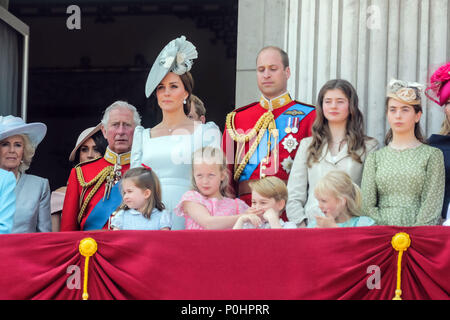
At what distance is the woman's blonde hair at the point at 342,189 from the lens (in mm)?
5539

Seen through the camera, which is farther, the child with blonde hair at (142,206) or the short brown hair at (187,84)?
the short brown hair at (187,84)

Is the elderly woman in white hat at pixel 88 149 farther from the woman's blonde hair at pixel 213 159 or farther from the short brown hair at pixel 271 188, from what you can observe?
the short brown hair at pixel 271 188

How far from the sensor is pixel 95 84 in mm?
11367

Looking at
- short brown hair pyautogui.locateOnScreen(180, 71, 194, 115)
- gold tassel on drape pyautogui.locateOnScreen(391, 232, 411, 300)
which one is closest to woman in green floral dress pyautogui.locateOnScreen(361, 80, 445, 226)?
gold tassel on drape pyautogui.locateOnScreen(391, 232, 411, 300)

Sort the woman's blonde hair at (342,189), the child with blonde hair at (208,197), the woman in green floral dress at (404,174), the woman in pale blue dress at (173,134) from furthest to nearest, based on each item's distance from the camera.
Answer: the woman in pale blue dress at (173,134)
the child with blonde hair at (208,197)
the woman in green floral dress at (404,174)
the woman's blonde hair at (342,189)

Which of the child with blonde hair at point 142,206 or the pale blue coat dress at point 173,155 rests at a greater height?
the pale blue coat dress at point 173,155

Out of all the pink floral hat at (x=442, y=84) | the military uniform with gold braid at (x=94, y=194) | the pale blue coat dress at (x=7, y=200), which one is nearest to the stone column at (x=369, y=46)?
the pink floral hat at (x=442, y=84)

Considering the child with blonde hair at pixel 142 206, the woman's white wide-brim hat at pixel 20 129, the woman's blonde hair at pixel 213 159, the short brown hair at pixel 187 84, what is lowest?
the child with blonde hair at pixel 142 206

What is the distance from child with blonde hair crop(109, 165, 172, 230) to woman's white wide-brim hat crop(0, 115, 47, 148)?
947mm

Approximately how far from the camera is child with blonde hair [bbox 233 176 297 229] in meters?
5.59

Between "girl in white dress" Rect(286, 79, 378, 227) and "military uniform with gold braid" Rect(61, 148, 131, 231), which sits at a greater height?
"girl in white dress" Rect(286, 79, 378, 227)

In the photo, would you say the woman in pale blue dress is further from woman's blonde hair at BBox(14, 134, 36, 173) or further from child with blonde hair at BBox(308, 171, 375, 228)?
child with blonde hair at BBox(308, 171, 375, 228)

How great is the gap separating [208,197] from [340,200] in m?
0.75

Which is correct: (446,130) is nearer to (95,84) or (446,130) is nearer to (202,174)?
(202,174)
